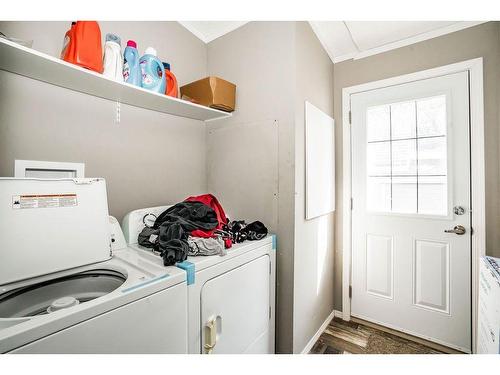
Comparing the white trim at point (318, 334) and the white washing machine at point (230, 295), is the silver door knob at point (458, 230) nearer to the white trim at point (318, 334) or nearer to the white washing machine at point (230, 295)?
the white trim at point (318, 334)

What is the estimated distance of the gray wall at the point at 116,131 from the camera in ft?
4.24

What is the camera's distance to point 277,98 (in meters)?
1.83

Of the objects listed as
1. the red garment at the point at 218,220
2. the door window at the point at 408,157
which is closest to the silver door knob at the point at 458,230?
the door window at the point at 408,157

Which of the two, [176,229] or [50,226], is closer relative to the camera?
[50,226]

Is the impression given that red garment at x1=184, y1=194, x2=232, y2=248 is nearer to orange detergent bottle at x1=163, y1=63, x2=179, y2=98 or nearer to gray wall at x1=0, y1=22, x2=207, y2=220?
gray wall at x1=0, y1=22, x2=207, y2=220

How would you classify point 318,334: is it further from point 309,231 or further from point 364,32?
point 364,32

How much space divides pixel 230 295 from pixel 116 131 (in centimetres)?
138

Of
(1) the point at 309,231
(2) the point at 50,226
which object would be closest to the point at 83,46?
(2) the point at 50,226

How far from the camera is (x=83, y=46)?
1.24 meters
